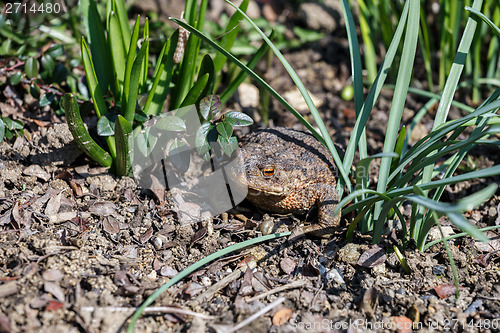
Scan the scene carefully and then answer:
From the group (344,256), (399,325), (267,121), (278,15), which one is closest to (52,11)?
(267,121)

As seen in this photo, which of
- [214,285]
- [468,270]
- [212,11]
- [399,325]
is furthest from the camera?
[212,11]

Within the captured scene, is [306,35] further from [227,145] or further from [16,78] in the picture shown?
[16,78]

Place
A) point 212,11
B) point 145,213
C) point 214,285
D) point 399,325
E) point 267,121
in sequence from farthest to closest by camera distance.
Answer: point 212,11
point 267,121
point 145,213
point 214,285
point 399,325

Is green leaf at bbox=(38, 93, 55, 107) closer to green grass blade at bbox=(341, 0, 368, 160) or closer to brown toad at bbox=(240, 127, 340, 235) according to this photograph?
brown toad at bbox=(240, 127, 340, 235)

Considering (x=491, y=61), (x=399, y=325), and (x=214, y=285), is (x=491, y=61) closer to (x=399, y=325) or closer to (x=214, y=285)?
(x=399, y=325)

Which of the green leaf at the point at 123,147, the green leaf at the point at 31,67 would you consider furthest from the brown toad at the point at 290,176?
the green leaf at the point at 31,67

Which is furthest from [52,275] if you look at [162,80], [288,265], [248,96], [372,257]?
[248,96]

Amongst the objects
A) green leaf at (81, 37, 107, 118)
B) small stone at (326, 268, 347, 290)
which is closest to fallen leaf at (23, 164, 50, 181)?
green leaf at (81, 37, 107, 118)
